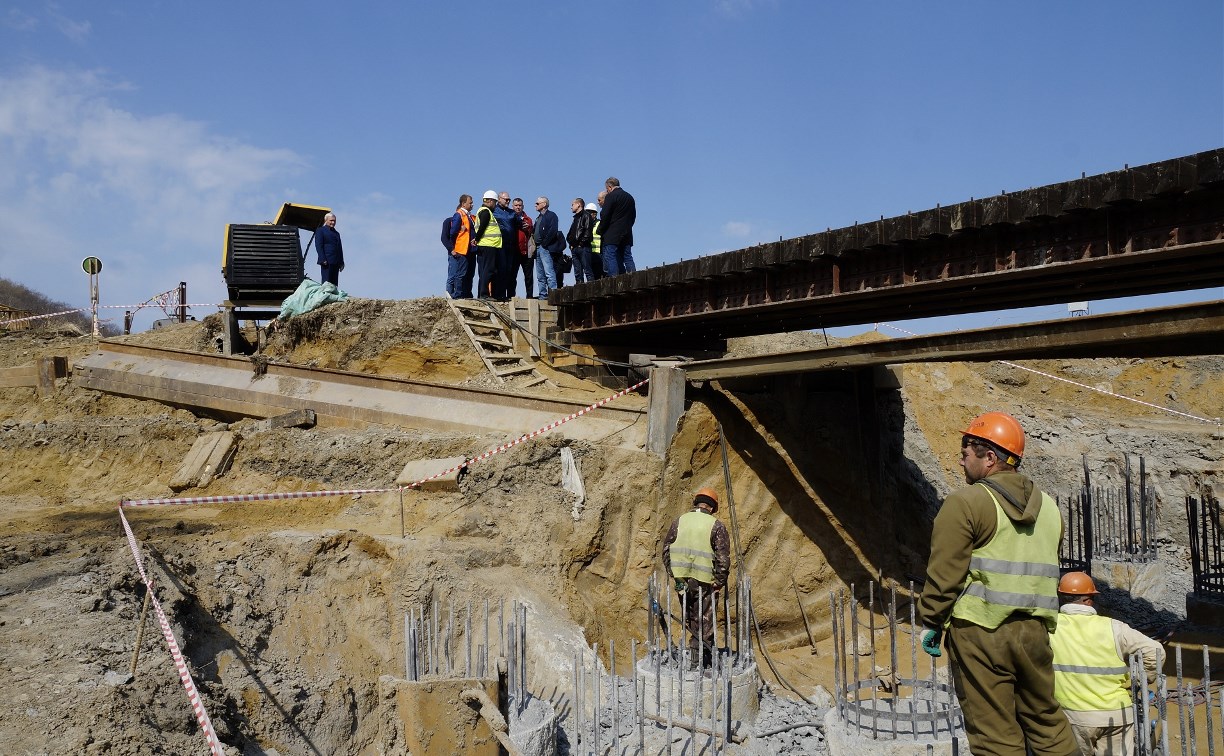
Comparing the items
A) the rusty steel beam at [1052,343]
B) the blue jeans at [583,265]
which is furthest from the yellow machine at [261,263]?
the rusty steel beam at [1052,343]

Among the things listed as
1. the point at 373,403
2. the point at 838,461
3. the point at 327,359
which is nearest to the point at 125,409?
the point at 327,359

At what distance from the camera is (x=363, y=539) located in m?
9.02

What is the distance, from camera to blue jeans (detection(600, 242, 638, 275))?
46.3 ft

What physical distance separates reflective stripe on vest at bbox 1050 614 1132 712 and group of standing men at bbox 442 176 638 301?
996cm

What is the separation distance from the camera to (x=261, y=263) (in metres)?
15.4

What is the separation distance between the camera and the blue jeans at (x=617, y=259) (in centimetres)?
1412

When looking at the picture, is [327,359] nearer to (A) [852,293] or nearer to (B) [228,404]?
(B) [228,404]

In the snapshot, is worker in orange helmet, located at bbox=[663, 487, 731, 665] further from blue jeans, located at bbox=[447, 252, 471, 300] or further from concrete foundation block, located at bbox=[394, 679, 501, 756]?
blue jeans, located at bbox=[447, 252, 471, 300]

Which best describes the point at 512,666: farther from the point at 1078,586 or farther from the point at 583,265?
the point at 583,265

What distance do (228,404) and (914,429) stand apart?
511 inches

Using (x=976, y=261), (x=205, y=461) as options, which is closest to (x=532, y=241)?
(x=205, y=461)

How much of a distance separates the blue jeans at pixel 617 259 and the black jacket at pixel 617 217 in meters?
0.09

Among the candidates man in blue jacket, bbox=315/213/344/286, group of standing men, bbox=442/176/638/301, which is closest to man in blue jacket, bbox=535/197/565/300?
group of standing men, bbox=442/176/638/301

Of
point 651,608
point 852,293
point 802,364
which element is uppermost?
point 852,293
